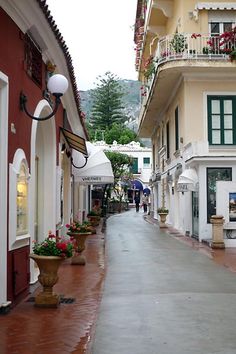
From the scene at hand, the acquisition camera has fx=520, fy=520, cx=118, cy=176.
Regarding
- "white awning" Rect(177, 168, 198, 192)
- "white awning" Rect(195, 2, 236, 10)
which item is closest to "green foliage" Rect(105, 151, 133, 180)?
"white awning" Rect(195, 2, 236, 10)

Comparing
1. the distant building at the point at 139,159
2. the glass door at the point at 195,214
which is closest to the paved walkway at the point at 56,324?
the glass door at the point at 195,214

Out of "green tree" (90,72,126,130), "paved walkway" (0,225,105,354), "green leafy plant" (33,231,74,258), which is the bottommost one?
"paved walkway" (0,225,105,354)

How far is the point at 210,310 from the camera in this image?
7.89m

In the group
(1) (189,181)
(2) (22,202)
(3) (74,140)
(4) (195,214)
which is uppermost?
(3) (74,140)

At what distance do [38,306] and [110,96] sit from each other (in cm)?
7809

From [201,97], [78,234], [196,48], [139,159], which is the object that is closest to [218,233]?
[78,234]

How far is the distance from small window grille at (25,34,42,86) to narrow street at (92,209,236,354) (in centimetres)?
415

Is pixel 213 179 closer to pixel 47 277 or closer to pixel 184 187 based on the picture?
pixel 184 187

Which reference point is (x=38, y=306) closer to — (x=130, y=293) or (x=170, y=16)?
(x=130, y=293)

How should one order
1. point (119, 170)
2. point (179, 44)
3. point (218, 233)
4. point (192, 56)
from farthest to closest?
point (119, 170) → point (179, 44) → point (192, 56) → point (218, 233)

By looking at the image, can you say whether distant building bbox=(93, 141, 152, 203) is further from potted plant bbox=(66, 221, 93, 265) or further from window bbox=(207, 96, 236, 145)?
potted plant bbox=(66, 221, 93, 265)

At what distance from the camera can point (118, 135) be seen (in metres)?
82.1

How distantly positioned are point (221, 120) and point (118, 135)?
197 feet

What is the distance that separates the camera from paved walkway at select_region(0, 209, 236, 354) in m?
6.01
